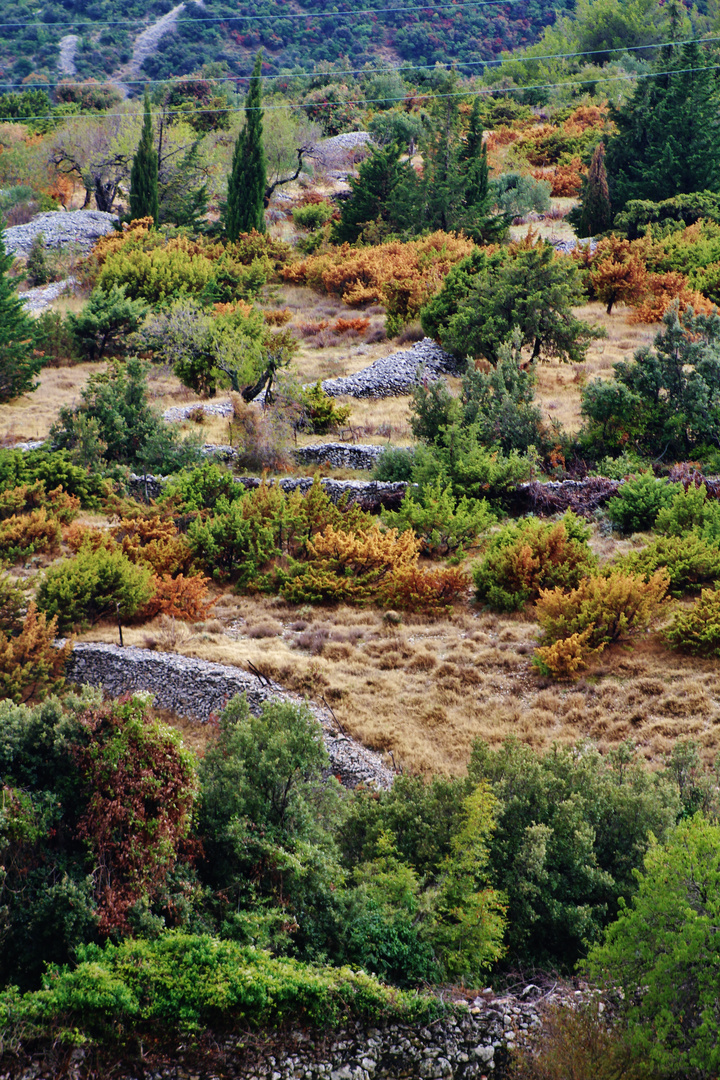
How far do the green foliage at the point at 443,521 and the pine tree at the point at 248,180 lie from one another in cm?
2056

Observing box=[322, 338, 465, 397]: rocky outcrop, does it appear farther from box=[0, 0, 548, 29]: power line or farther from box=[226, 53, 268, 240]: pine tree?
box=[0, 0, 548, 29]: power line

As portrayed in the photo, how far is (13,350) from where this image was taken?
59.8 ft

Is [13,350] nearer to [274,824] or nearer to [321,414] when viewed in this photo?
[321,414]

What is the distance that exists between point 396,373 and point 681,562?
1049 centimetres

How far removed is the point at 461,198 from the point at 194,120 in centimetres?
2420

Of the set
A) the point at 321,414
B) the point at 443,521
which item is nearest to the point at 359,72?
the point at 321,414

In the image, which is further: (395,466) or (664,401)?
(664,401)

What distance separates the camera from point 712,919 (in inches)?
182

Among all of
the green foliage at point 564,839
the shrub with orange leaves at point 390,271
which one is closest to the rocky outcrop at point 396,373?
the shrub with orange leaves at point 390,271

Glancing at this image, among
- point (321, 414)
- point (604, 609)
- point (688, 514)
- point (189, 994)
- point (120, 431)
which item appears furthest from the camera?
point (321, 414)

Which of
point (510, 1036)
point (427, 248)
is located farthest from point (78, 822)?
point (427, 248)

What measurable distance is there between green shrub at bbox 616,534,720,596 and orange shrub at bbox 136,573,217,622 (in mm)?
5206

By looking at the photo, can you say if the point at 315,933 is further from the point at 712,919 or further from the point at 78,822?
the point at 712,919

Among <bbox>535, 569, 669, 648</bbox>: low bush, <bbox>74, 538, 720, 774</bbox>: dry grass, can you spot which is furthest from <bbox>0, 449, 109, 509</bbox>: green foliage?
<bbox>535, 569, 669, 648</bbox>: low bush
